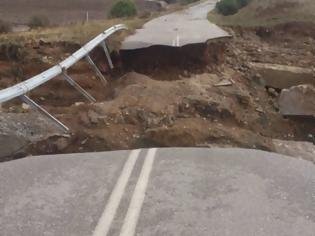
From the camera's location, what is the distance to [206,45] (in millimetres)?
14852

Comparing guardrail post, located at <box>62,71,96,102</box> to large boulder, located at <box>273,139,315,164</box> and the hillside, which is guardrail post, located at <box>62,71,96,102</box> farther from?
the hillside

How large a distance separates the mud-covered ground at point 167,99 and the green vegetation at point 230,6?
1186 centimetres

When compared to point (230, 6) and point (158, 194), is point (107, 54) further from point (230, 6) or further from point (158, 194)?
point (230, 6)

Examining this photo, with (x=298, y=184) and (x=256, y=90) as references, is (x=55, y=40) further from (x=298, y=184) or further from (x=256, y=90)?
(x=298, y=184)

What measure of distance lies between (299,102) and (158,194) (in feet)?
23.1

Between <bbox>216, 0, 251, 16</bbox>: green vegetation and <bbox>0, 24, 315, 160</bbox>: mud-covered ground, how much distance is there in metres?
11.9

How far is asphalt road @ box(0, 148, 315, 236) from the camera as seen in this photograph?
4824 millimetres

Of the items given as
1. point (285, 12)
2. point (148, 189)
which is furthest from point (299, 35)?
point (148, 189)

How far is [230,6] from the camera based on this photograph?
98.8 feet

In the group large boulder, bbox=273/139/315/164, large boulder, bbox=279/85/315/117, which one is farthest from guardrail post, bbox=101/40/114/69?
large boulder, bbox=273/139/315/164

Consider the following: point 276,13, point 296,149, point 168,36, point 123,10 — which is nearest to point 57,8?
point 123,10

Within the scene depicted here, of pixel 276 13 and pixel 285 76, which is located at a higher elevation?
pixel 276 13

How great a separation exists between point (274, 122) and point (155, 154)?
529 centimetres

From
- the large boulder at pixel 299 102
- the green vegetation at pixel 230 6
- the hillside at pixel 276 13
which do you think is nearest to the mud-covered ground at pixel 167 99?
the large boulder at pixel 299 102
